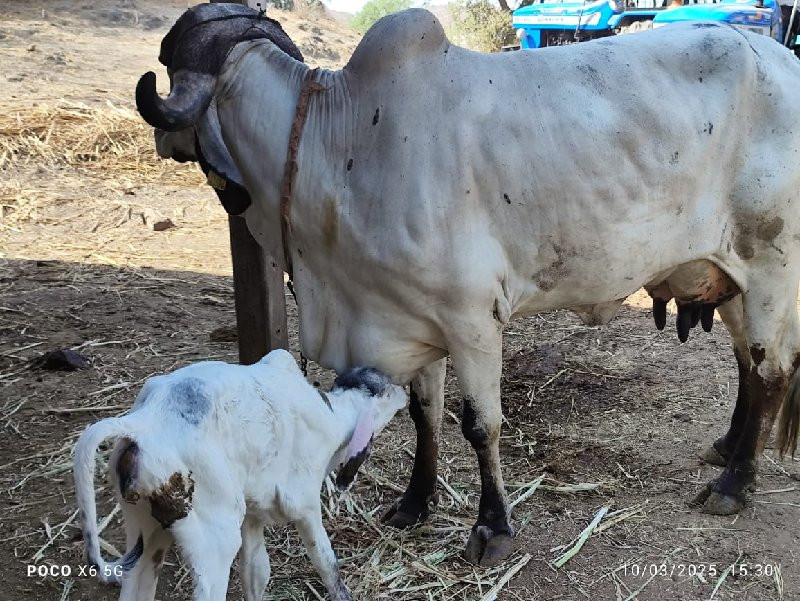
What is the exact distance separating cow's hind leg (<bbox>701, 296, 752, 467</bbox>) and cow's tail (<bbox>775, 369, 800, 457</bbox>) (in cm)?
16

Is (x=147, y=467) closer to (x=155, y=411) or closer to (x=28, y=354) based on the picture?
(x=155, y=411)

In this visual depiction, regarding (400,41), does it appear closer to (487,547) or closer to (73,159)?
(487,547)

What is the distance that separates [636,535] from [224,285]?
3791mm

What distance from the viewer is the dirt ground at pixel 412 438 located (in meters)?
3.30

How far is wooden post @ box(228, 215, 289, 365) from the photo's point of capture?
402 cm

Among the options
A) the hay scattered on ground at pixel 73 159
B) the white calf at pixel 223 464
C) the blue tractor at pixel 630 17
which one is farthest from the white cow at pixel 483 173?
the blue tractor at pixel 630 17

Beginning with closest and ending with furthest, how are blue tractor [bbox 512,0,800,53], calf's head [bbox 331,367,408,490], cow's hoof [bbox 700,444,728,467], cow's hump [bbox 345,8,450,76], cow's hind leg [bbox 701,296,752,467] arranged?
1. calf's head [bbox 331,367,408,490]
2. cow's hump [bbox 345,8,450,76]
3. cow's hind leg [bbox 701,296,752,467]
4. cow's hoof [bbox 700,444,728,467]
5. blue tractor [bbox 512,0,800,53]

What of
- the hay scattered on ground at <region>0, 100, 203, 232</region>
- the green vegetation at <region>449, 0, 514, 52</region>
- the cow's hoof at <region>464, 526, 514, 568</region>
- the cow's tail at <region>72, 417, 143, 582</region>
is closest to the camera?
the cow's tail at <region>72, 417, 143, 582</region>

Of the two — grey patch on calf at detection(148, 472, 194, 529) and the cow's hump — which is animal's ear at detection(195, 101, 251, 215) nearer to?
the cow's hump

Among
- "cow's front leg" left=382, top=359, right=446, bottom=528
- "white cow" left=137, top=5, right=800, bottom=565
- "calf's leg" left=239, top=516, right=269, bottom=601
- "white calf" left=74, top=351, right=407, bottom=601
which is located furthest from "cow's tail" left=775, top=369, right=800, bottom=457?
"calf's leg" left=239, top=516, right=269, bottom=601

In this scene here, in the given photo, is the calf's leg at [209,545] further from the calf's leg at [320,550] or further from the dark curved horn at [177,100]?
the dark curved horn at [177,100]

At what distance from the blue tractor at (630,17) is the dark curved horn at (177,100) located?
8.21 meters

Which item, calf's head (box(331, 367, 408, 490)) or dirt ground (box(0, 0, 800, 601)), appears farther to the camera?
dirt ground (box(0, 0, 800, 601))

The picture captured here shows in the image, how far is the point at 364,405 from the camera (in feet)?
9.71
